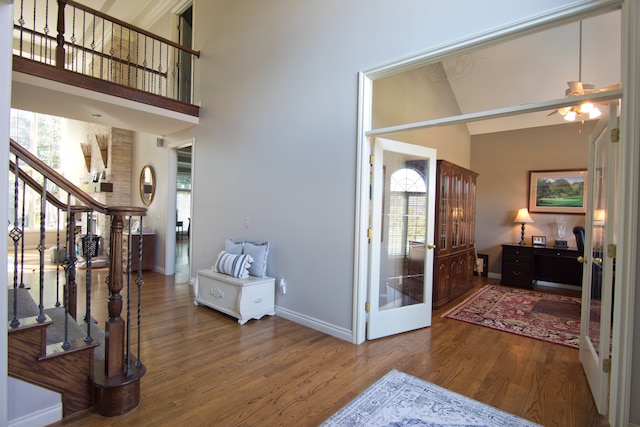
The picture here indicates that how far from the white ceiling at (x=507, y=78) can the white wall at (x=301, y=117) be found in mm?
1157

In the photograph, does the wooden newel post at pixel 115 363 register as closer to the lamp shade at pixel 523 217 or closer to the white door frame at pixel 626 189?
the white door frame at pixel 626 189

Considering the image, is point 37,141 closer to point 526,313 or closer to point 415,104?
point 415,104

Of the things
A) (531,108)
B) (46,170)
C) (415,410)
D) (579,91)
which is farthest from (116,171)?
(579,91)

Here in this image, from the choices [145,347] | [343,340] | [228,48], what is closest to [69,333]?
[145,347]

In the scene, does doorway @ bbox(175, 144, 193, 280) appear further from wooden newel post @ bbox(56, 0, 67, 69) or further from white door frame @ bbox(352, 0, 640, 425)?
white door frame @ bbox(352, 0, 640, 425)

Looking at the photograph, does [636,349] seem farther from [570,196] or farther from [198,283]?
[570,196]

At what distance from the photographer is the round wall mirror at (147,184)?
249 inches

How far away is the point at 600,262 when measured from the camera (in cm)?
223

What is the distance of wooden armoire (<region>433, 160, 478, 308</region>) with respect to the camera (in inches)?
172

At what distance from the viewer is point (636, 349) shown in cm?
182

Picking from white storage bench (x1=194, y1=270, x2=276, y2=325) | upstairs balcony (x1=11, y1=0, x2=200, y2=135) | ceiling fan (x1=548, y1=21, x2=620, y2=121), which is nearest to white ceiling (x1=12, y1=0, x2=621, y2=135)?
upstairs balcony (x1=11, y1=0, x2=200, y2=135)

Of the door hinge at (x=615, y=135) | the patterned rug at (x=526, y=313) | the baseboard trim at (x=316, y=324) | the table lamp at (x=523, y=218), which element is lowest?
the patterned rug at (x=526, y=313)

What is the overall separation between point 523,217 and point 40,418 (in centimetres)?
685

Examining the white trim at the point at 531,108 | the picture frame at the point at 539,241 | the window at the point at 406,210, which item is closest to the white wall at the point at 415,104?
the window at the point at 406,210
